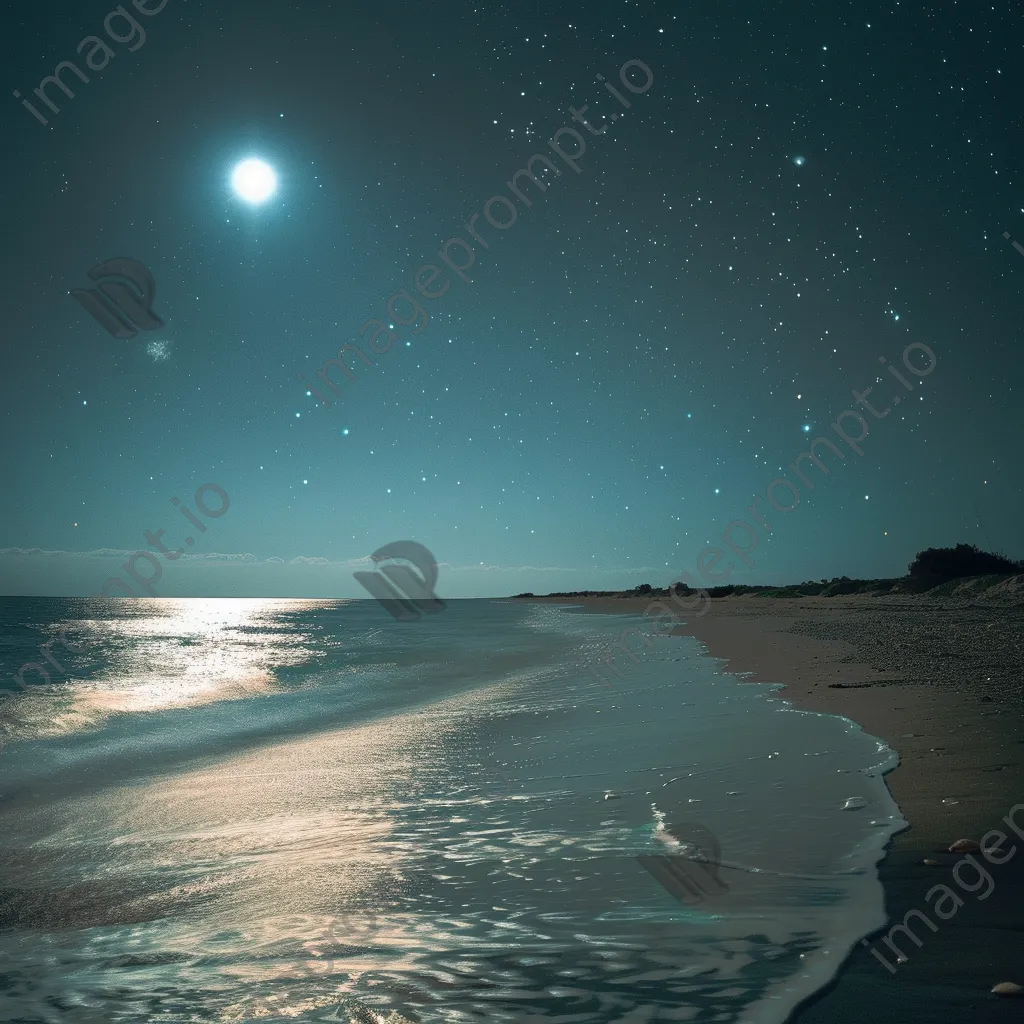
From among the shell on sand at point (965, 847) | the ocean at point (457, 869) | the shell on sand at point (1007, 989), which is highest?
the shell on sand at point (1007, 989)

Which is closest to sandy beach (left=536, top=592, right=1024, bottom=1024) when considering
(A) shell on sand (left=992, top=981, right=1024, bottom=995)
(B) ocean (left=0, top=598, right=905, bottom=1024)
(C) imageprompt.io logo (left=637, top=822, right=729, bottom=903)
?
(A) shell on sand (left=992, top=981, right=1024, bottom=995)

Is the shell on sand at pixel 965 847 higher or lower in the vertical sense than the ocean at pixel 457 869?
higher

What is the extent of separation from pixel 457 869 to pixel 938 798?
294cm

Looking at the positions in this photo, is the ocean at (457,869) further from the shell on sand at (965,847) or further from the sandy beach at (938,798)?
the shell on sand at (965,847)

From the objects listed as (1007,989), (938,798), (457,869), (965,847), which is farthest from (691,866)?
(938,798)

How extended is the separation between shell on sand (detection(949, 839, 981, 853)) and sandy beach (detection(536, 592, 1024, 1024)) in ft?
0.15

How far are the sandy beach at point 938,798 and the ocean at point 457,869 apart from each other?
167mm

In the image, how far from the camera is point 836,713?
7.56 metres

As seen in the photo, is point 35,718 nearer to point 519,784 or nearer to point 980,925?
point 519,784

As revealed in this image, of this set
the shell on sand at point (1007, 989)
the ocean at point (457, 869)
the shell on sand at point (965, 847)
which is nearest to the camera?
the shell on sand at point (1007, 989)

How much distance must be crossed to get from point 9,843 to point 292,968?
3.91m

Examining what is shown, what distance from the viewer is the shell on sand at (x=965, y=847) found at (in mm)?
3406

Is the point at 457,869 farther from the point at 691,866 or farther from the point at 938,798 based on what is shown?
the point at 938,798

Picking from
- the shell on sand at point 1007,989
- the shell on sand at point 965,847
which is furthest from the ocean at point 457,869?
the shell on sand at point 1007,989
